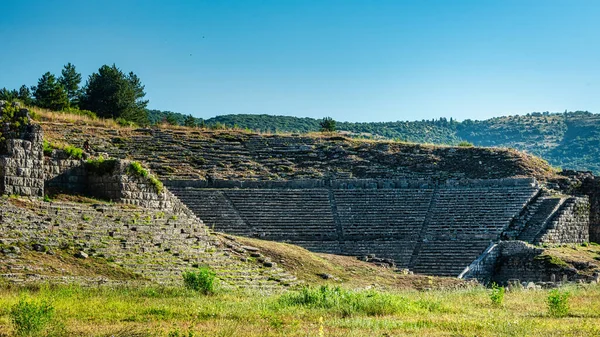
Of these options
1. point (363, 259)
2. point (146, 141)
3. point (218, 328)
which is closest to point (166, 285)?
point (218, 328)

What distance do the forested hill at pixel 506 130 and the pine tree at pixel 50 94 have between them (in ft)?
89.3

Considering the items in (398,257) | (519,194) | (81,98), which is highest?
(81,98)

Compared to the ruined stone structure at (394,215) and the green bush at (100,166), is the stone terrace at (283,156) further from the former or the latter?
the green bush at (100,166)

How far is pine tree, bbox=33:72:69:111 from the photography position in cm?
4616

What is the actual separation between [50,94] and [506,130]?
66950 mm

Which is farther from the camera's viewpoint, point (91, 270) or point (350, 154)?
point (350, 154)

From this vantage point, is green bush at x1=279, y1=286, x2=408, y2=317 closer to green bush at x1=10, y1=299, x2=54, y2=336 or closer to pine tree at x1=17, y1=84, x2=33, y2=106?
green bush at x1=10, y1=299, x2=54, y2=336

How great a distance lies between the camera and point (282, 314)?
1308 centimetres

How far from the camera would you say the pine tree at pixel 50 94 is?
46.2m

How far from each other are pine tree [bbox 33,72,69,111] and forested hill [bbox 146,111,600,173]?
27.2 m

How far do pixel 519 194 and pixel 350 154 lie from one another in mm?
10369

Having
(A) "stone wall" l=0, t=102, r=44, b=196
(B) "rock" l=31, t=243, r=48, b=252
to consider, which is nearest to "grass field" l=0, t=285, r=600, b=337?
(B) "rock" l=31, t=243, r=48, b=252

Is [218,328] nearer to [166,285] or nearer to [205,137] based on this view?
[166,285]

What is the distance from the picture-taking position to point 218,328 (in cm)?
1122
